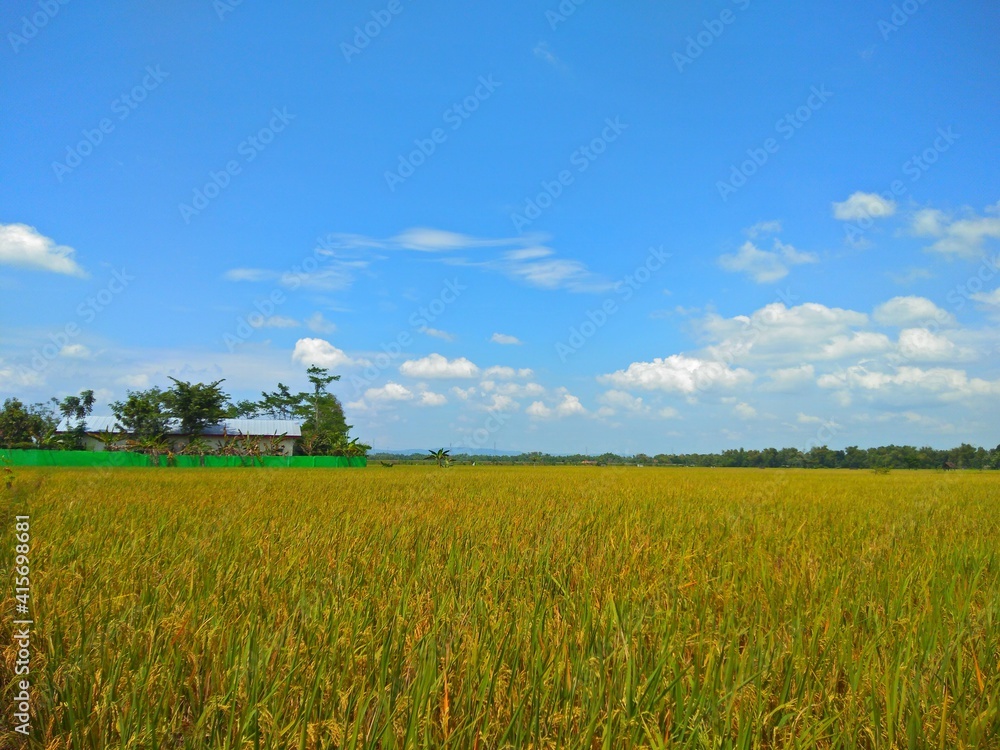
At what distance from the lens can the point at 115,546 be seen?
4430mm

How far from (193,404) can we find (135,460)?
45.6 ft

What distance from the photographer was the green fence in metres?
A: 35.4

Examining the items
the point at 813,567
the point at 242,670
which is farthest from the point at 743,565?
the point at 242,670

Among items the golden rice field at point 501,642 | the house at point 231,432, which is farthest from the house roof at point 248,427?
the golden rice field at point 501,642

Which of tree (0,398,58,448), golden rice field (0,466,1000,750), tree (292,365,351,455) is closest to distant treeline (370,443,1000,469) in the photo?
tree (292,365,351,455)

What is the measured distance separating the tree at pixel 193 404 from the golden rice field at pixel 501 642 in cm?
5161

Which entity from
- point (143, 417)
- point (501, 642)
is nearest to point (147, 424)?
point (143, 417)

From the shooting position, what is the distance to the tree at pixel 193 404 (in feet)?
168

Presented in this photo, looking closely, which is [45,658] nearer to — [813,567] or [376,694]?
[376,694]

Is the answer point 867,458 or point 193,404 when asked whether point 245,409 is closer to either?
point 193,404

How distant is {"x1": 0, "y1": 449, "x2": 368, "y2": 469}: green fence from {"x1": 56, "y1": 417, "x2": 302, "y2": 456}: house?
836cm

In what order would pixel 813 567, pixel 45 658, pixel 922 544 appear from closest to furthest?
pixel 45 658 → pixel 813 567 → pixel 922 544

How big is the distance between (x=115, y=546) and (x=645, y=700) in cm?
428

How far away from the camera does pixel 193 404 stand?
51.3m
